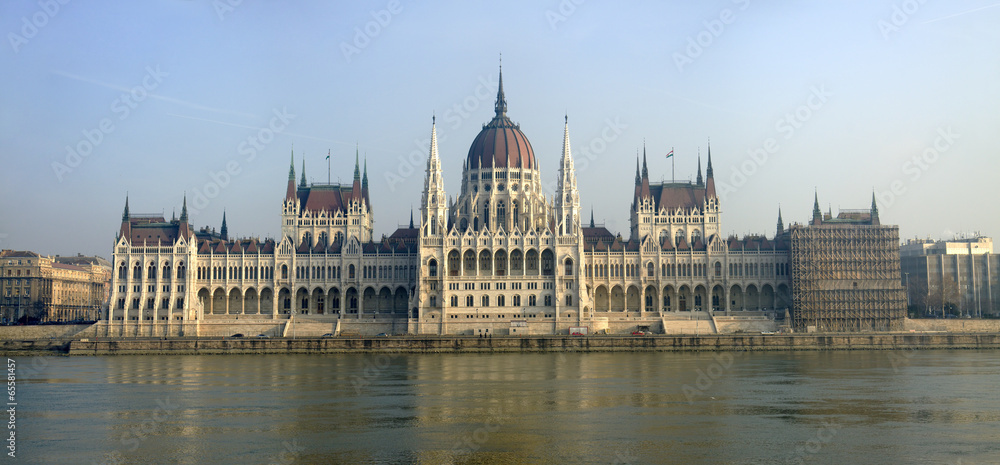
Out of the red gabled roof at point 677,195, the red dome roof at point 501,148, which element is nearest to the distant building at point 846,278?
→ the red gabled roof at point 677,195

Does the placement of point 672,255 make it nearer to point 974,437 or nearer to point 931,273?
point 931,273

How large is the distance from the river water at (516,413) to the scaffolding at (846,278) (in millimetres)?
31929

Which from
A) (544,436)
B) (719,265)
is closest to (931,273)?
(719,265)

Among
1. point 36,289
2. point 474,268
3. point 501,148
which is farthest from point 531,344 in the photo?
point 36,289

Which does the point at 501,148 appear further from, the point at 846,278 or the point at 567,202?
the point at 846,278

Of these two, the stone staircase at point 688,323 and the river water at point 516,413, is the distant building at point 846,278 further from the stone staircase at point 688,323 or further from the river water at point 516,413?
the river water at point 516,413

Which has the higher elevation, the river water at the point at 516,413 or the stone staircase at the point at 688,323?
the stone staircase at the point at 688,323

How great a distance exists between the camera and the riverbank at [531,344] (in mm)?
114062

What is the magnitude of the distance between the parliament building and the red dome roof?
0.19 meters

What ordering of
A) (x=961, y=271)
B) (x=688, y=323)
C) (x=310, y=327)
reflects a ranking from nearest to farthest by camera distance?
(x=688, y=323)
(x=310, y=327)
(x=961, y=271)

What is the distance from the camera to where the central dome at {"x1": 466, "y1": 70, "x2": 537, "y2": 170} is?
14162 centimetres

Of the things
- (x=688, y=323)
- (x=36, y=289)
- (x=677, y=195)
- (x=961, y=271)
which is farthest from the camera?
(x=961, y=271)

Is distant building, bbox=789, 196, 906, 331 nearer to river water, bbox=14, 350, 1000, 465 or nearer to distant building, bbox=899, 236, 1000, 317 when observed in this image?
river water, bbox=14, 350, 1000, 465

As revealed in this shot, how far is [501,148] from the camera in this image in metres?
142
